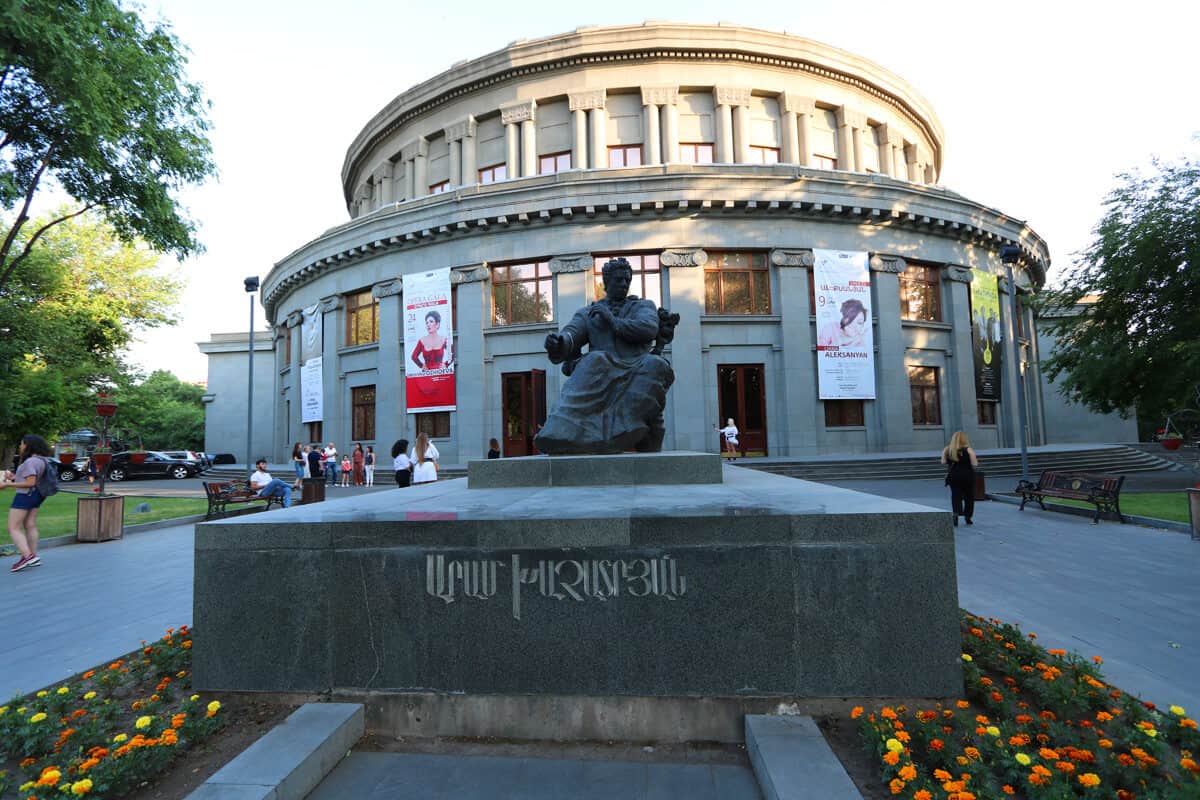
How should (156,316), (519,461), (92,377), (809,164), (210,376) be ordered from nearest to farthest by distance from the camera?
(519,461)
(809,164)
(92,377)
(156,316)
(210,376)

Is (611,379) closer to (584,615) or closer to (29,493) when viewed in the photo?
(584,615)

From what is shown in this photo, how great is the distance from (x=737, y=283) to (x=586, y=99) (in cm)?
1206

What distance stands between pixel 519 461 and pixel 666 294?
60.0 ft

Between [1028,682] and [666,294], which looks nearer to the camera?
[1028,682]

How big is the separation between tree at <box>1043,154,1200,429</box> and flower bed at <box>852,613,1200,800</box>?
19.5 metres

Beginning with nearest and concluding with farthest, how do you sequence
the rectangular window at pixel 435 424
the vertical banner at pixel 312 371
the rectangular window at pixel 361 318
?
the rectangular window at pixel 435 424
the rectangular window at pixel 361 318
the vertical banner at pixel 312 371

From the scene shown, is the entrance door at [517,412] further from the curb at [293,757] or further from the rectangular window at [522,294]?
the curb at [293,757]

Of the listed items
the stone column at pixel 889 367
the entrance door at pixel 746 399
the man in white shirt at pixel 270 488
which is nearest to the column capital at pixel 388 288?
the man in white shirt at pixel 270 488

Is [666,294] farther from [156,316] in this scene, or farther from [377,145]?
[156,316]

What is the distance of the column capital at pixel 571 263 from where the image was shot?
2450cm

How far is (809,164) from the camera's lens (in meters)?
29.9

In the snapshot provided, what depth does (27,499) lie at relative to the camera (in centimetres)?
880

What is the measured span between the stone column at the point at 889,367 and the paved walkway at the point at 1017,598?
14165 mm

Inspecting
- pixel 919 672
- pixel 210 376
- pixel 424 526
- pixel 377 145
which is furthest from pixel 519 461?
pixel 210 376
